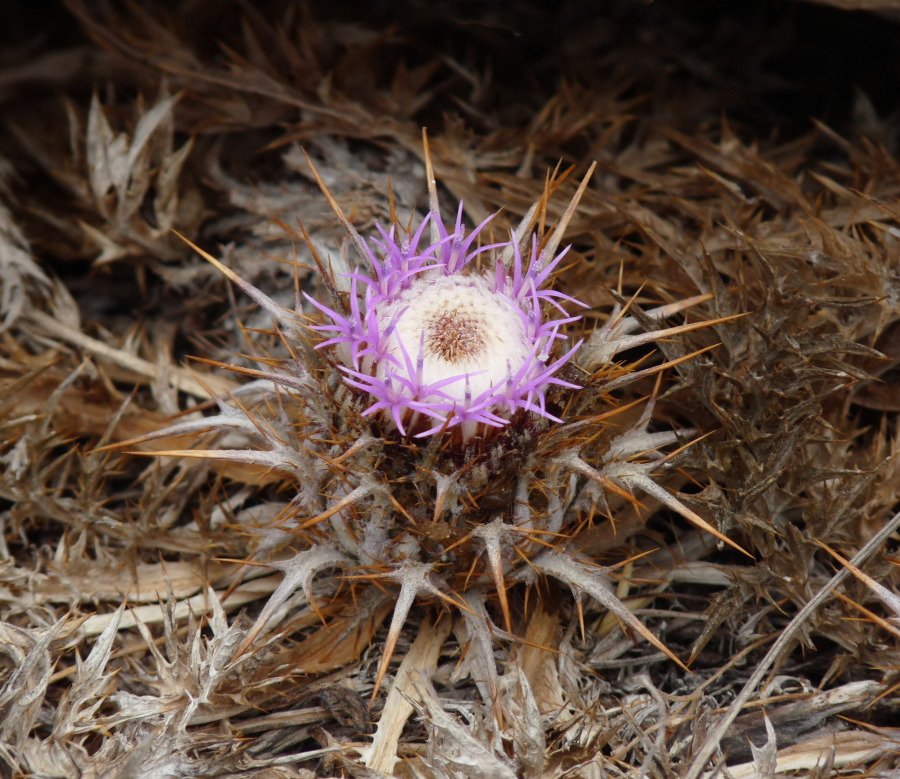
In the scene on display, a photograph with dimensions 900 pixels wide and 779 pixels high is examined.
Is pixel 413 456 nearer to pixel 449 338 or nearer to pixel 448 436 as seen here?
pixel 448 436

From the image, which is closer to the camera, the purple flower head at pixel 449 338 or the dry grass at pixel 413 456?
the purple flower head at pixel 449 338

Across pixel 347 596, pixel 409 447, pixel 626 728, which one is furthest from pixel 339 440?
pixel 626 728

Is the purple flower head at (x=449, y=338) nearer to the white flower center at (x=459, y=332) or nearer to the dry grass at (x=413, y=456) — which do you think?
the white flower center at (x=459, y=332)

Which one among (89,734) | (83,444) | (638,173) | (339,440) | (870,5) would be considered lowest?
(89,734)

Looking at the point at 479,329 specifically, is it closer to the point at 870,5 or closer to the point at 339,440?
the point at 339,440

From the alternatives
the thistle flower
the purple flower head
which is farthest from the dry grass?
the purple flower head

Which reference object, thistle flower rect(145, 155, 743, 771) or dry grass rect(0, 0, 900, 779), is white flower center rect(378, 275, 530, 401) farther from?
dry grass rect(0, 0, 900, 779)

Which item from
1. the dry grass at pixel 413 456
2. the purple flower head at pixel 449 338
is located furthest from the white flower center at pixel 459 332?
the dry grass at pixel 413 456
